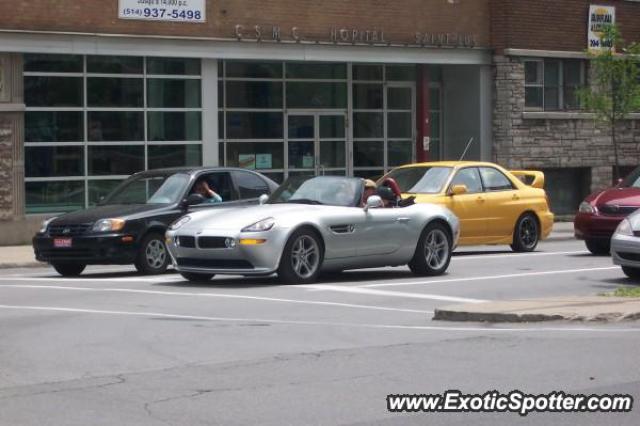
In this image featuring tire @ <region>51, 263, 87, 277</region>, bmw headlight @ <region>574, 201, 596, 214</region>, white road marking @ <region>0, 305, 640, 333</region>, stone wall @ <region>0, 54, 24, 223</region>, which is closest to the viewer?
white road marking @ <region>0, 305, 640, 333</region>

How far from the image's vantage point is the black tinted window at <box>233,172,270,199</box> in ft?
65.6

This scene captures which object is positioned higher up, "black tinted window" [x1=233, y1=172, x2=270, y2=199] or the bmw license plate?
"black tinted window" [x1=233, y1=172, x2=270, y2=199]

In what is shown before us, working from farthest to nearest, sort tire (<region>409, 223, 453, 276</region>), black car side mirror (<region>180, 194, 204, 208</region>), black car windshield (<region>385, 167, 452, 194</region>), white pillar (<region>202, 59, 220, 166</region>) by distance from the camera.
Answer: white pillar (<region>202, 59, 220, 166</region>)
black car windshield (<region>385, 167, 452, 194</region>)
black car side mirror (<region>180, 194, 204, 208</region>)
tire (<region>409, 223, 453, 276</region>)

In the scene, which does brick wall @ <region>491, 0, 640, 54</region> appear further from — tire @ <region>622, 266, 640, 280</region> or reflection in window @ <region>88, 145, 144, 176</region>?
tire @ <region>622, 266, 640, 280</region>

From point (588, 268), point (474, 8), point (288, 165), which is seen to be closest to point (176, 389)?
point (588, 268)

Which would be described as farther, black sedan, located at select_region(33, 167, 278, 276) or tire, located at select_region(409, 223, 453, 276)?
black sedan, located at select_region(33, 167, 278, 276)

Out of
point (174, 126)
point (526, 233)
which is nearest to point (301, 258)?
point (526, 233)

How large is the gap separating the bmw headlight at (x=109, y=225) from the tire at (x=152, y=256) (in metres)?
0.41

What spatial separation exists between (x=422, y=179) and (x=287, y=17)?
8.67m

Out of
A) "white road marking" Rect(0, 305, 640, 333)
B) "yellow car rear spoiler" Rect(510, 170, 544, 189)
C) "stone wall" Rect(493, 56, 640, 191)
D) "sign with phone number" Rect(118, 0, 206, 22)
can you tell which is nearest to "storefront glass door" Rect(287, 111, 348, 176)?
"stone wall" Rect(493, 56, 640, 191)

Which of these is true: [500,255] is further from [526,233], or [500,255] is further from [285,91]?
[285,91]

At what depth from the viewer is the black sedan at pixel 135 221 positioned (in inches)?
711

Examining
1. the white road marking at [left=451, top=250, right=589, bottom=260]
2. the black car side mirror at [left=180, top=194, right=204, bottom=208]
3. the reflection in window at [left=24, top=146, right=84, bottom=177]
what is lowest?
the white road marking at [left=451, top=250, right=589, bottom=260]

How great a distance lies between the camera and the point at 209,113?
28516mm
